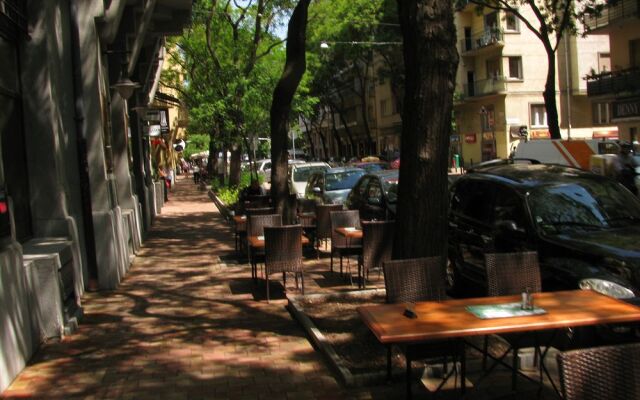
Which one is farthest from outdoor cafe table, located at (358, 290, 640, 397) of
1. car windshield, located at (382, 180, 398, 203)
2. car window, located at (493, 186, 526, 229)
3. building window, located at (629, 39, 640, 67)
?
building window, located at (629, 39, 640, 67)

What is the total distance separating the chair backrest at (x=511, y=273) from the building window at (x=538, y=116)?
142 feet

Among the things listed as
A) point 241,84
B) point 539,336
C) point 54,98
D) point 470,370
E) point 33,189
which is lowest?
point 470,370

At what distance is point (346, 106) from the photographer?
81.1m

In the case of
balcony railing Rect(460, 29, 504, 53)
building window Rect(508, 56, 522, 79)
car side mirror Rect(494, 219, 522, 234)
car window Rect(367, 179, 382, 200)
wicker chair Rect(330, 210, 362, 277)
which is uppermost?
balcony railing Rect(460, 29, 504, 53)

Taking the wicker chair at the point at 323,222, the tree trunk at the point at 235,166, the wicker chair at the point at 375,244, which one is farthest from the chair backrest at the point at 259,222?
Answer: the tree trunk at the point at 235,166

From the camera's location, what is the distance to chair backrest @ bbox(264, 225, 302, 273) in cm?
841

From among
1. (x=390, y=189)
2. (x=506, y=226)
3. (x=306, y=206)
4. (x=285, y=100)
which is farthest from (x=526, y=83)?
(x=506, y=226)

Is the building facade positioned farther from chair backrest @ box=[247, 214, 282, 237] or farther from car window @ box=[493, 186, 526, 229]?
car window @ box=[493, 186, 526, 229]

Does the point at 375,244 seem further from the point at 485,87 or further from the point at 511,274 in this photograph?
the point at 485,87

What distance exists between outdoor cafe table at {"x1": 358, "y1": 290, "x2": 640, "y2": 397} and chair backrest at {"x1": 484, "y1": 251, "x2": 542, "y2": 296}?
0.67m

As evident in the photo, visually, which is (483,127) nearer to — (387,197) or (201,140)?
(201,140)

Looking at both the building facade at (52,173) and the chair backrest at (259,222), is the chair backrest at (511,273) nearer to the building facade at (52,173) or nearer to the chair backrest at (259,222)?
the building facade at (52,173)

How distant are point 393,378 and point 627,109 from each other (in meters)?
29.8

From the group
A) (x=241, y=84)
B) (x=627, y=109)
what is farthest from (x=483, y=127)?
(x=241, y=84)
